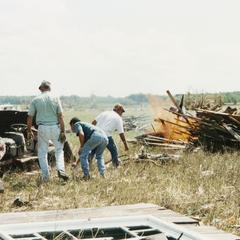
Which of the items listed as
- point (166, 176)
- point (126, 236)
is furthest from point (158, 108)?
point (126, 236)

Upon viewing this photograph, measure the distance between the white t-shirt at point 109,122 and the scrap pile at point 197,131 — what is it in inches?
246

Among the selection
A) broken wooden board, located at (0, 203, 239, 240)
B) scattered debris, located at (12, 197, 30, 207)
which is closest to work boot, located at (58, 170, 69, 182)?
scattered debris, located at (12, 197, 30, 207)

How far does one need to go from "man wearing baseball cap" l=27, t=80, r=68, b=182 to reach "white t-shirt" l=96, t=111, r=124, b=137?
5.28ft

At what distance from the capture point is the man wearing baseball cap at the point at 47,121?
462 inches

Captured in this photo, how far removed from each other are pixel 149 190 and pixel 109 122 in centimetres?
306

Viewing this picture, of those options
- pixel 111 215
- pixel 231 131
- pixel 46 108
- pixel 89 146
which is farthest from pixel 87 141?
pixel 231 131

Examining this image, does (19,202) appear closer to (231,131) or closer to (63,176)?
(63,176)

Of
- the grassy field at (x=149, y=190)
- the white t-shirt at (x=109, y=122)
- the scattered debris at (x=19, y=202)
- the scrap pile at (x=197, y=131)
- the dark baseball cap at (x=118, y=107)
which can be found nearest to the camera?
the grassy field at (x=149, y=190)

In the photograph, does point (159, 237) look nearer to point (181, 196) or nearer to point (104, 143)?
point (181, 196)

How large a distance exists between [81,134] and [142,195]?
2.50m

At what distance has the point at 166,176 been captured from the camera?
12.5m

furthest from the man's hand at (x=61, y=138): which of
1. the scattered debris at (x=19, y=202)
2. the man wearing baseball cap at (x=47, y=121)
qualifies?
the scattered debris at (x=19, y=202)

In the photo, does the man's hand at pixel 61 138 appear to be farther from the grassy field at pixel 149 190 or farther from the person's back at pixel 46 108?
the grassy field at pixel 149 190

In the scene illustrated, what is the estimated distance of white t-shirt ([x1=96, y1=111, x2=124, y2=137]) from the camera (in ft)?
43.4
